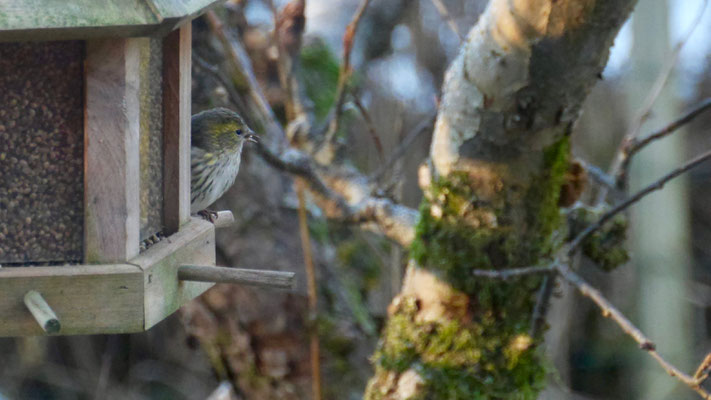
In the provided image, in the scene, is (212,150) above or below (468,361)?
above

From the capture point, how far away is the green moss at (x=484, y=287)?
2711 millimetres

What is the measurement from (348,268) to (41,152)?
3.80 m

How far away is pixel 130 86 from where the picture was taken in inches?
71.9

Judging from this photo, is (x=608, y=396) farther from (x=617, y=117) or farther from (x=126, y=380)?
(x=126, y=380)

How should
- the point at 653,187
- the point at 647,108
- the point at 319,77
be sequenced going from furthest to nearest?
the point at 319,77
the point at 647,108
the point at 653,187

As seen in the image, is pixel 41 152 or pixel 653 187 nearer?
pixel 41 152

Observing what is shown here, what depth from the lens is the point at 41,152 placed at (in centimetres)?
183

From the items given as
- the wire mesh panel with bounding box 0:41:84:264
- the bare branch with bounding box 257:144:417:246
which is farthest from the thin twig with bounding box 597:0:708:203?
the wire mesh panel with bounding box 0:41:84:264

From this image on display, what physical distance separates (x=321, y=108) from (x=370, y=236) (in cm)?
104

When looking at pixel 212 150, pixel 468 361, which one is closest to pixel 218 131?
pixel 212 150

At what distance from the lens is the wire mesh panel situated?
5.93 feet

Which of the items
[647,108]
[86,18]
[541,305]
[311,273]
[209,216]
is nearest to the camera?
[86,18]

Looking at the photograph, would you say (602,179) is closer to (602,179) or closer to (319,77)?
(602,179)

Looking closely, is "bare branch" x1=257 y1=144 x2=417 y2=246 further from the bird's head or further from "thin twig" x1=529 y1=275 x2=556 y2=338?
"thin twig" x1=529 y1=275 x2=556 y2=338
